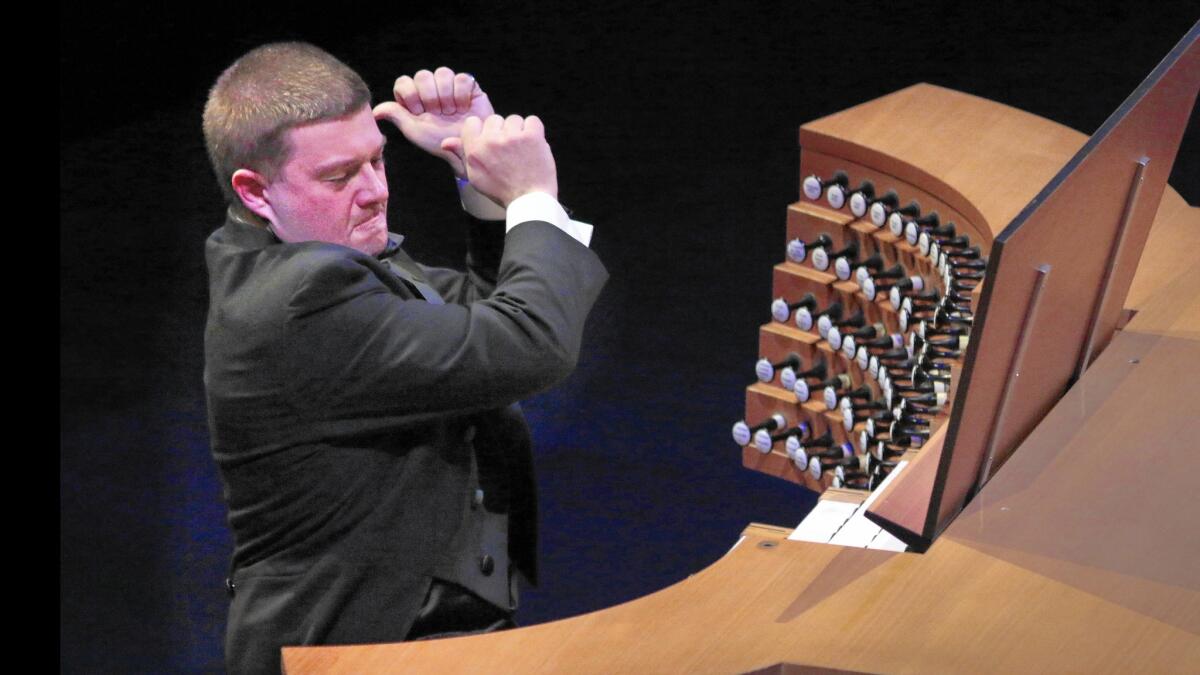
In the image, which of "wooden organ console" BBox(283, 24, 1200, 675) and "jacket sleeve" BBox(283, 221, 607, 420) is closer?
"wooden organ console" BBox(283, 24, 1200, 675)

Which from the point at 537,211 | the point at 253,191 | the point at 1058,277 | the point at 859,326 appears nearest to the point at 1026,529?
the point at 1058,277

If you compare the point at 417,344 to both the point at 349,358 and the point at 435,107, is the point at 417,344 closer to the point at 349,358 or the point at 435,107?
the point at 349,358

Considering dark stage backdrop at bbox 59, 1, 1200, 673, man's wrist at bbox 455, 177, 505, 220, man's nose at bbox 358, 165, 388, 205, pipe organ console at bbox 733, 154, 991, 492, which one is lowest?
dark stage backdrop at bbox 59, 1, 1200, 673

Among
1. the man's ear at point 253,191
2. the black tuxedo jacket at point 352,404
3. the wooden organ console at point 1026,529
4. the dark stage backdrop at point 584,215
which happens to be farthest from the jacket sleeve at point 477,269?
the dark stage backdrop at point 584,215

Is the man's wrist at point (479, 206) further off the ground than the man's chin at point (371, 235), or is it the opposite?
the man's chin at point (371, 235)

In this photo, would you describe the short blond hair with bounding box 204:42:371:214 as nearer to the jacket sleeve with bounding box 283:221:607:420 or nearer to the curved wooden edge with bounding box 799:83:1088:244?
the jacket sleeve with bounding box 283:221:607:420

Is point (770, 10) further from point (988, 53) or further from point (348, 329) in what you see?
point (348, 329)

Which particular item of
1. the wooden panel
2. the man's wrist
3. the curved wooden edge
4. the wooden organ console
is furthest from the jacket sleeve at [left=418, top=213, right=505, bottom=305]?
the curved wooden edge

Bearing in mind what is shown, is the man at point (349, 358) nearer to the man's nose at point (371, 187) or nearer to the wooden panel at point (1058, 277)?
the man's nose at point (371, 187)

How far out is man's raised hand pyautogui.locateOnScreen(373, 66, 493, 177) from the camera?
2498 mm

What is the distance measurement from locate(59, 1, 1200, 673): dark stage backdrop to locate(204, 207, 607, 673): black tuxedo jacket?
6.03 ft

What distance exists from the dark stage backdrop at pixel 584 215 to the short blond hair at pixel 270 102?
83.1 inches

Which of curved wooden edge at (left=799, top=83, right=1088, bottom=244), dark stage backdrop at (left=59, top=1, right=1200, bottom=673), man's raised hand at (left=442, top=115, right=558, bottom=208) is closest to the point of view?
Result: man's raised hand at (left=442, top=115, right=558, bottom=208)

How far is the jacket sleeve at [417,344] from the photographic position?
2.11 metres
